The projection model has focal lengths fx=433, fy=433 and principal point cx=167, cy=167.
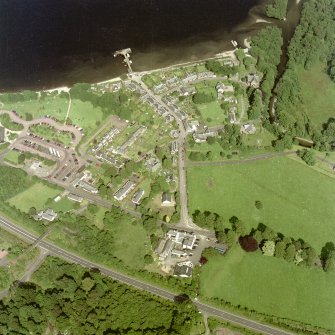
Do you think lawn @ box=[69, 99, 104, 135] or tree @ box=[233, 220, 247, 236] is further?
lawn @ box=[69, 99, 104, 135]

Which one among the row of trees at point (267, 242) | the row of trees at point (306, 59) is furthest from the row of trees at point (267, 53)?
the row of trees at point (267, 242)

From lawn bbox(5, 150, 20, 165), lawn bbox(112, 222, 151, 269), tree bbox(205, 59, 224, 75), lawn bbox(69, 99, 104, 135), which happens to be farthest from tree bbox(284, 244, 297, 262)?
lawn bbox(5, 150, 20, 165)

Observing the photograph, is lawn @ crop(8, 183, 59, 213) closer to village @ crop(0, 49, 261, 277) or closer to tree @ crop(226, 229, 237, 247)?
village @ crop(0, 49, 261, 277)

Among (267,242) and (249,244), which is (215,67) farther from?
(267,242)

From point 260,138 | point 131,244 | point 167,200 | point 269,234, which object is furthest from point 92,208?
point 260,138

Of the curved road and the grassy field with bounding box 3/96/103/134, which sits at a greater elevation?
the grassy field with bounding box 3/96/103/134

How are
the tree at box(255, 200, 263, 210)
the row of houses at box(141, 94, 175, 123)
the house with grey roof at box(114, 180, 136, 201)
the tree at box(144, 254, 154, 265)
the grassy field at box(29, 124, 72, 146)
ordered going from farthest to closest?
the row of houses at box(141, 94, 175, 123) < the grassy field at box(29, 124, 72, 146) < the house with grey roof at box(114, 180, 136, 201) < the tree at box(255, 200, 263, 210) < the tree at box(144, 254, 154, 265)

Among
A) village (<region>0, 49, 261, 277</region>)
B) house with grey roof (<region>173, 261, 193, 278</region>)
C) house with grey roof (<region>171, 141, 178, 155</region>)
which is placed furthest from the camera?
house with grey roof (<region>171, 141, 178, 155</region>)

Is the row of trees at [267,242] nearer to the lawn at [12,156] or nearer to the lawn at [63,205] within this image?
the lawn at [63,205]

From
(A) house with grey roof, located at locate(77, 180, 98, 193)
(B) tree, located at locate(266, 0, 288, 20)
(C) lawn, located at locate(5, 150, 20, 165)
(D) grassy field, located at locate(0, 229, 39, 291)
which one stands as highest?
(B) tree, located at locate(266, 0, 288, 20)
